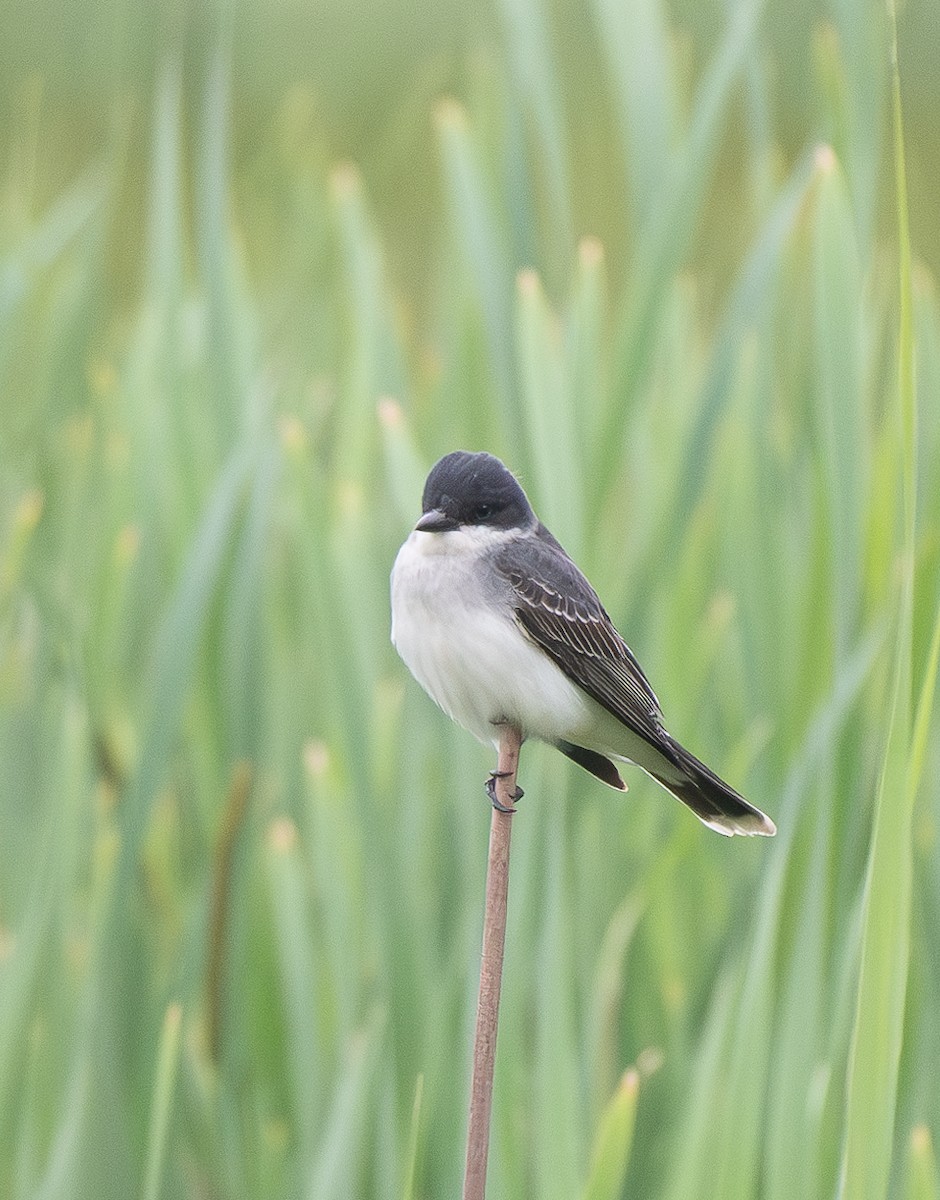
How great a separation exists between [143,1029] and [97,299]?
3.23ft

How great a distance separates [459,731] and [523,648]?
204 millimetres

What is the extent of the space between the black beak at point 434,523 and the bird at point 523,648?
0.13 feet

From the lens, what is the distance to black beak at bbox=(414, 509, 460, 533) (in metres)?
0.90

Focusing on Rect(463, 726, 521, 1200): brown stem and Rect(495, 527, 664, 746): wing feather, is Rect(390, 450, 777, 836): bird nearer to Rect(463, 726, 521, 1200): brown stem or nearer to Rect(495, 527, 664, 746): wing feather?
Rect(495, 527, 664, 746): wing feather

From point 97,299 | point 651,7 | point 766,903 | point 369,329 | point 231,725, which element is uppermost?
point 651,7

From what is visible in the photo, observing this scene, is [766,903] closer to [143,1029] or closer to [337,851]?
[337,851]

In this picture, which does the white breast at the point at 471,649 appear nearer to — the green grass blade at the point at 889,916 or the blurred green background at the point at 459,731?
the blurred green background at the point at 459,731

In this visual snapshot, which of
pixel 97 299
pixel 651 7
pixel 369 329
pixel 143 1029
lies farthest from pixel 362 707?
pixel 97 299

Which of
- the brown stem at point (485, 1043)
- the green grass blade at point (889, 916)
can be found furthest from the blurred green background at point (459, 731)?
the brown stem at point (485, 1043)

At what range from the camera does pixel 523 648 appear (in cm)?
114

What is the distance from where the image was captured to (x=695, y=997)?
1.49 metres

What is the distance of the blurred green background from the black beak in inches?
9.1

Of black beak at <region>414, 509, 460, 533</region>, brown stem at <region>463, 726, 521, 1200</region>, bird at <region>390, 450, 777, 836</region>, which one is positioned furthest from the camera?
bird at <region>390, 450, 777, 836</region>

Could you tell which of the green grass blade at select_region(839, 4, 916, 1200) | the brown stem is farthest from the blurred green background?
the brown stem
